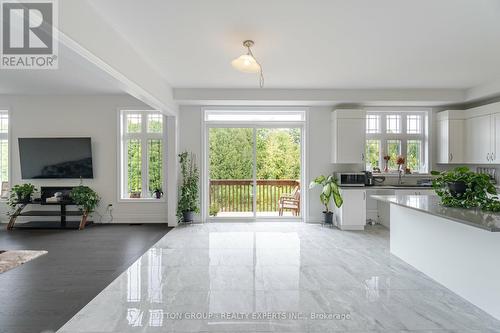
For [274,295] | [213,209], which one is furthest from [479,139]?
[213,209]

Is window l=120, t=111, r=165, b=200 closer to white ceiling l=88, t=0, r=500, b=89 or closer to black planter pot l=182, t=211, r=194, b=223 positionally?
black planter pot l=182, t=211, r=194, b=223

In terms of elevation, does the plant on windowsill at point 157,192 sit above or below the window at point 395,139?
below

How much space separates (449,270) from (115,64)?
4.28 metres

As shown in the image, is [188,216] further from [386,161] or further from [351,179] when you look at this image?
[386,161]

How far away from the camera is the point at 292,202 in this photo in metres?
6.22

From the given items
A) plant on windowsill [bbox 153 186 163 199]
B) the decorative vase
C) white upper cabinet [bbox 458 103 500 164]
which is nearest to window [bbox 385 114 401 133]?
white upper cabinet [bbox 458 103 500 164]

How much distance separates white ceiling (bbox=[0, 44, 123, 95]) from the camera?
4.47m

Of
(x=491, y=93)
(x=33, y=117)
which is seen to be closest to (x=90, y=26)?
(x=33, y=117)

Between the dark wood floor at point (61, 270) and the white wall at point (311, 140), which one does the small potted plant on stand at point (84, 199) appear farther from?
the white wall at point (311, 140)

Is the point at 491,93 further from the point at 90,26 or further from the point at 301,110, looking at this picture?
the point at 90,26

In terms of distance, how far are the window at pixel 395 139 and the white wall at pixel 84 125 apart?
527 cm

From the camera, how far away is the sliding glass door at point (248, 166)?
19.8ft

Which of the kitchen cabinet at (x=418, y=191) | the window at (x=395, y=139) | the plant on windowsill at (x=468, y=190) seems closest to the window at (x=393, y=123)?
the window at (x=395, y=139)

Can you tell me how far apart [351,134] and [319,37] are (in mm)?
2918
